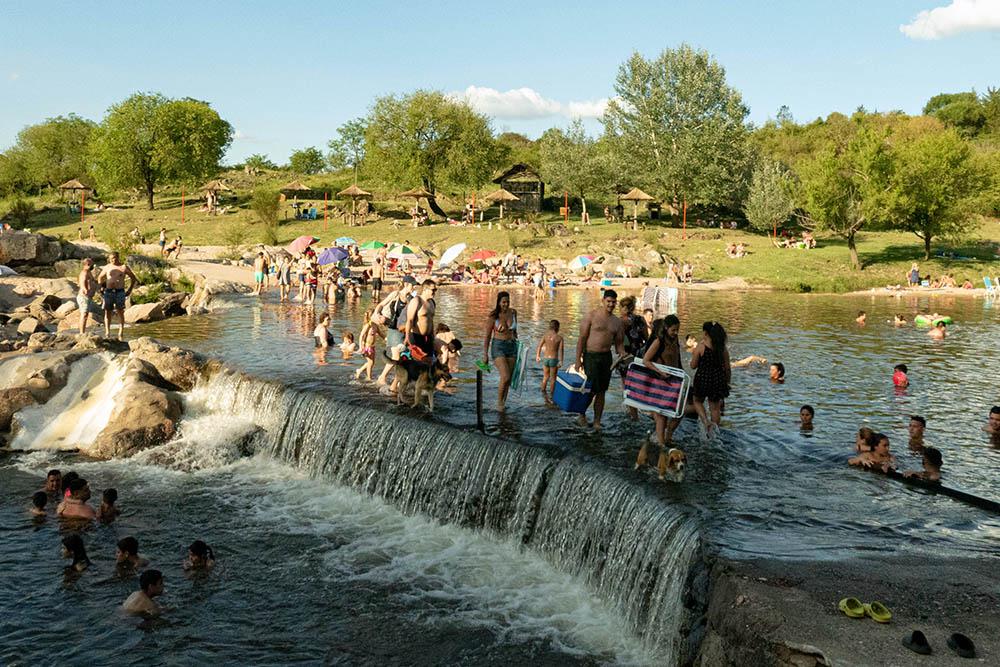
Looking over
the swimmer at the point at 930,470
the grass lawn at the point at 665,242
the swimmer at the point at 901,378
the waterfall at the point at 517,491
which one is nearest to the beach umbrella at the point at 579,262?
the grass lawn at the point at 665,242

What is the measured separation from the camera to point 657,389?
1145 centimetres

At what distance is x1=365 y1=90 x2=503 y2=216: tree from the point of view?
210ft

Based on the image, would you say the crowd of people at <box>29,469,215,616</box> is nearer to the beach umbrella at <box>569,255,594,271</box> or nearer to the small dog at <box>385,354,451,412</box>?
the small dog at <box>385,354,451,412</box>

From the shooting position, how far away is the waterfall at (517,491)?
923cm

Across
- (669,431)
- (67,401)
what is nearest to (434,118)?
(67,401)

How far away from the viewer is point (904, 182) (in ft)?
148

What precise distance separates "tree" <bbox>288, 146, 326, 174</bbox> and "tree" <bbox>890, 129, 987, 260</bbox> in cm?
8152

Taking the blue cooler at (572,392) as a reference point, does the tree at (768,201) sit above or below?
above

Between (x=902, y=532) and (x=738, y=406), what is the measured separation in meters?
6.89

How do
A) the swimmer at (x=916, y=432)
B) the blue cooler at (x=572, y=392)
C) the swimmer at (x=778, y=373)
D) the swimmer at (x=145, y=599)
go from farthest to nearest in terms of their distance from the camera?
1. the swimmer at (x=778, y=373)
2. the blue cooler at (x=572, y=392)
3. the swimmer at (x=916, y=432)
4. the swimmer at (x=145, y=599)

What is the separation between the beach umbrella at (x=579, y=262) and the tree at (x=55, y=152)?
198 feet

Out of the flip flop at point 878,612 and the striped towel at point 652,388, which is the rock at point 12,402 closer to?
the striped towel at point 652,388

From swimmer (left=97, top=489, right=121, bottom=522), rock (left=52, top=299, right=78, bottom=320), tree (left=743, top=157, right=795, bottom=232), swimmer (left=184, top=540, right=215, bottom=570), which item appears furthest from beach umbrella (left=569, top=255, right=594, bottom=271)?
swimmer (left=184, top=540, right=215, bottom=570)

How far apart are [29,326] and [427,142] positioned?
44676 millimetres
